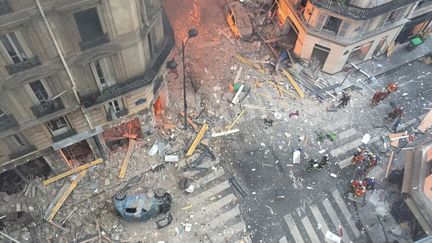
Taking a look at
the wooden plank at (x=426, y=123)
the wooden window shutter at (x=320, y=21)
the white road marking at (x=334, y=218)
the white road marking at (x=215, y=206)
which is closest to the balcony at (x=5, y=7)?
the white road marking at (x=215, y=206)

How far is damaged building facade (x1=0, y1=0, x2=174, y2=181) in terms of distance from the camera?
59.3 ft

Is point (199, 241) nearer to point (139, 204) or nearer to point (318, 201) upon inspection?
point (139, 204)

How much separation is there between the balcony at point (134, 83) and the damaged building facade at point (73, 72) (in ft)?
0.19

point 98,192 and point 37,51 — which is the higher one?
point 37,51

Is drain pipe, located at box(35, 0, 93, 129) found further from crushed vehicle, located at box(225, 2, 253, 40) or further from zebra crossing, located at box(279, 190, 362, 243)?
crushed vehicle, located at box(225, 2, 253, 40)

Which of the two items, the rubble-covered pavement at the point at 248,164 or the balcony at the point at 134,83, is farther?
the rubble-covered pavement at the point at 248,164

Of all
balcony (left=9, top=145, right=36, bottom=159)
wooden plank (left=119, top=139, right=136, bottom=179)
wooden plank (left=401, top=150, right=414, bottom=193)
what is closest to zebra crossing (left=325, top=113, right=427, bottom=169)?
wooden plank (left=401, top=150, right=414, bottom=193)

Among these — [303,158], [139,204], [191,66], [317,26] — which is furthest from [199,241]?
[317,26]

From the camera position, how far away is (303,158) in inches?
1235

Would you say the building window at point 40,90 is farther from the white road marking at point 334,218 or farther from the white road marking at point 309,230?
the white road marking at point 334,218

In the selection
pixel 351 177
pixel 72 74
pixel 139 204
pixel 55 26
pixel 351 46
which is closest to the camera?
pixel 55 26

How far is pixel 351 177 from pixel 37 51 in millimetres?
24357

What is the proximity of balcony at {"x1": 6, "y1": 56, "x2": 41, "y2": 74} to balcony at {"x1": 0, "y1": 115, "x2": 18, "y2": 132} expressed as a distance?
11.8ft

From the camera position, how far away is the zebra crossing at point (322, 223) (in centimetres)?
2797
